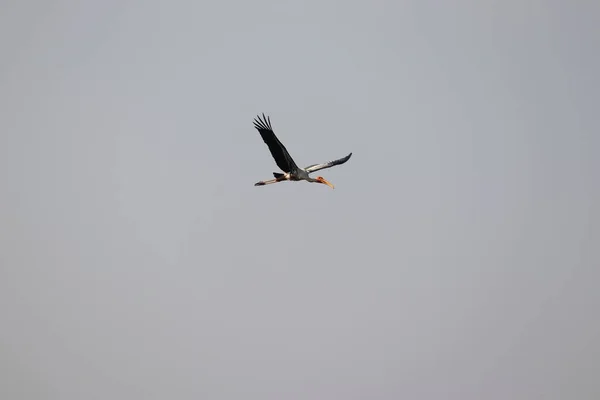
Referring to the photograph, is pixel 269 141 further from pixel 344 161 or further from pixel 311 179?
pixel 344 161

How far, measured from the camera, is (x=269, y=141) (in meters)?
58.1

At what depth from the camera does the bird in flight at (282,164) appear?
57125mm

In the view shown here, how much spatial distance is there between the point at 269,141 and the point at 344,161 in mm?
10331

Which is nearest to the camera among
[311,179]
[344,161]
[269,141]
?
[269,141]

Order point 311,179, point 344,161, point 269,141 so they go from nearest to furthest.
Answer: point 269,141, point 311,179, point 344,161

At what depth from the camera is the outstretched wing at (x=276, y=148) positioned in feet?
186

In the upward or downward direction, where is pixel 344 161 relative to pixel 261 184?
upward

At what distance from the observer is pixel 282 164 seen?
59.8m

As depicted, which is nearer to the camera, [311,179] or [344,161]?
[311,179]

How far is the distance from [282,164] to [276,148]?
1.86 metres

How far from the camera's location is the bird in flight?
187ft

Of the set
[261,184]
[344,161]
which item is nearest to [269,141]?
[261,184]

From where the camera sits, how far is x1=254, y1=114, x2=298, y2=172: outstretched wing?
5682 cm

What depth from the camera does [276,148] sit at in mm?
58312
